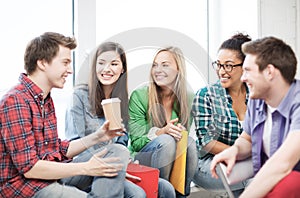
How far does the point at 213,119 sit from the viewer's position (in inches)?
77.7

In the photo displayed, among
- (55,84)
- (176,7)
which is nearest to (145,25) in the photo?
(176,7)

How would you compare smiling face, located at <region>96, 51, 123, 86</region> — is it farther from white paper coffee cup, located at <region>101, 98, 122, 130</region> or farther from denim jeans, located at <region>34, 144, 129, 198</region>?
denim jeans, located at <region>34, 144, 129, 198</region>

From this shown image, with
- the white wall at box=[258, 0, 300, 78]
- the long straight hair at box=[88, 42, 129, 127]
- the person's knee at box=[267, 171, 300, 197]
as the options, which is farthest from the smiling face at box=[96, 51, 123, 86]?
the white wall at box=[258, 0, 300, 78]

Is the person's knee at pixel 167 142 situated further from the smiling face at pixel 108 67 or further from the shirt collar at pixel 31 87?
the shirt collar at pixel 31 87

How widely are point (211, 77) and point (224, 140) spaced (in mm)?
820

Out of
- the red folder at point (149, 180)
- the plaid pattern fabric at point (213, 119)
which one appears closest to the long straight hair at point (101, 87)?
the red folder at point (149, 180)

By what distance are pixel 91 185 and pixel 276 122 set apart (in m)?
0.76

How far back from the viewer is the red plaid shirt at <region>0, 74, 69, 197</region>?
138 cm

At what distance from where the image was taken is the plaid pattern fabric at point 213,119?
6.44 ft

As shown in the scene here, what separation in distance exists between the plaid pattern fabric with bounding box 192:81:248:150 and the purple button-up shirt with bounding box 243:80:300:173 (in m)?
0.47

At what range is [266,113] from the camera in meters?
1.43

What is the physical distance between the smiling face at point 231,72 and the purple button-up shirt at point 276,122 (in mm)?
499

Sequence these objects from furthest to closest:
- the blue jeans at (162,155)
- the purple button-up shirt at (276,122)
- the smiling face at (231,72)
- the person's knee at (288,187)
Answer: the smiling face at (231,72) → the blue jeans at (162,155) → the purple button-up shirt at (276,122) → the person's knee at (288,187)

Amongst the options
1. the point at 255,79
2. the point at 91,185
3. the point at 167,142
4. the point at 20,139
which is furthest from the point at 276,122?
the point at 20,139
